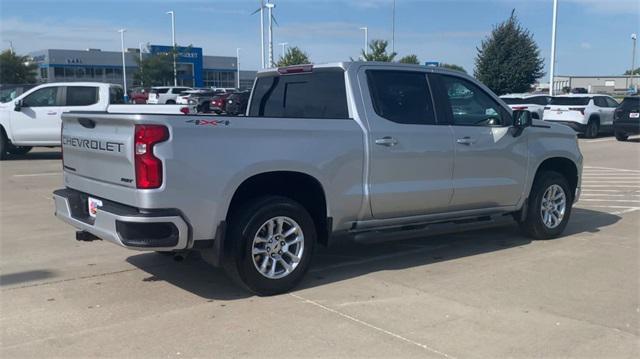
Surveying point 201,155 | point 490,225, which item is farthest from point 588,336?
point 201,155

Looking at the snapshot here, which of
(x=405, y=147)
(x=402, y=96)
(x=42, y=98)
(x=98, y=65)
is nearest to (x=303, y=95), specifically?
(x=402, y=96)

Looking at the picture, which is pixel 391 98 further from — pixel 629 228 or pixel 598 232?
pixel 629 228

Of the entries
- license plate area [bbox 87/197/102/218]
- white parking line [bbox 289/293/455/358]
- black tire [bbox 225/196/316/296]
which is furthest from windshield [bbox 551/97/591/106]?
license plate area [bbox 87/197/102/218]

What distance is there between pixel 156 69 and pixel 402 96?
196 ft

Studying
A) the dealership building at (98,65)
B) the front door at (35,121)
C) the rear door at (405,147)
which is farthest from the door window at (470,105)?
the dealership building at (98,65)

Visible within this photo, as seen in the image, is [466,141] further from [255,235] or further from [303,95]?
[255,235]

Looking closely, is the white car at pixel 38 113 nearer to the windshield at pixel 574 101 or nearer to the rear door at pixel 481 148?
the rear door at pixel 481 148

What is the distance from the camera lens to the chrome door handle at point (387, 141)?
5738mm

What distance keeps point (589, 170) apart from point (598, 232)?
7.22 meters

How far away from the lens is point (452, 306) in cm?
504

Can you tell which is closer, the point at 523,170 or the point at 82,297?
the point at 82,297

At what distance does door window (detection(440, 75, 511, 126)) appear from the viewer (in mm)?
6488

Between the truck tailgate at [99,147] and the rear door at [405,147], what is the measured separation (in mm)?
2105

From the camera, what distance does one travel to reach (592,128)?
79.6 feet
